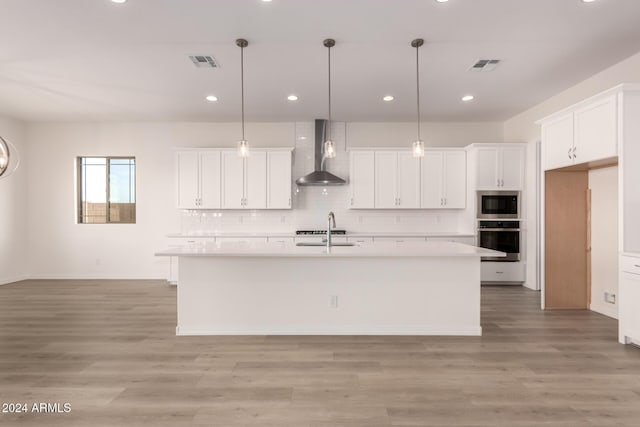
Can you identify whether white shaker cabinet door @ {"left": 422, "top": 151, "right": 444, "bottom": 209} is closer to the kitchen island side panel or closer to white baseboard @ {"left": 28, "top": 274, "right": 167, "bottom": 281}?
the kitchen island side panel

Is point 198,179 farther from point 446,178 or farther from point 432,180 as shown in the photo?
point 446,178

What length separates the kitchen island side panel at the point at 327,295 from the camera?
3635mm

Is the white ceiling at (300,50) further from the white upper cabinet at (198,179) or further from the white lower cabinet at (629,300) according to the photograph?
the white lower cabinet at (629,300)

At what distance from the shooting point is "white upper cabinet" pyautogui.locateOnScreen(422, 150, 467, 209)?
6223 millimetres

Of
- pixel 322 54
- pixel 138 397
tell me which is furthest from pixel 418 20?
pixel 138 397

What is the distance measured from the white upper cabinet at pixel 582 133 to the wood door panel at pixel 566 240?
0.41m

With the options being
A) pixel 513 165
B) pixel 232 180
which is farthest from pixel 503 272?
pixel 232 180

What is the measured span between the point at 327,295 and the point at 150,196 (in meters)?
4.56

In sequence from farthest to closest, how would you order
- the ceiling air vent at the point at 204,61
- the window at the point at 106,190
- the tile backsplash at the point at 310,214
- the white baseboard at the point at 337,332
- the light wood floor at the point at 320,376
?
1. the window at the point at 106,190
2. the tile backsplash at the point at 310,214
3. the ceiling air vent at the point at 204,61
4. the white baseboard at the point at 337,332
5. the light wood floor at the point at 320,376

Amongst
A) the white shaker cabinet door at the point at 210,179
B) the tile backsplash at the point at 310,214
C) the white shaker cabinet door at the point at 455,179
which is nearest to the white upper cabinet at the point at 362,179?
the tile backsplash at the point at 310,214

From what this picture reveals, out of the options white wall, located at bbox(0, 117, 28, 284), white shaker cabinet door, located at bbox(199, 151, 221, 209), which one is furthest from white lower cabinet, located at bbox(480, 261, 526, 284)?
white wall, located at bbox(0, 117, 28, 284)

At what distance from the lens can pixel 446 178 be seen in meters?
6.23

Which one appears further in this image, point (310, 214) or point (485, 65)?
point (310, 214)

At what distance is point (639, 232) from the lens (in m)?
3.32
